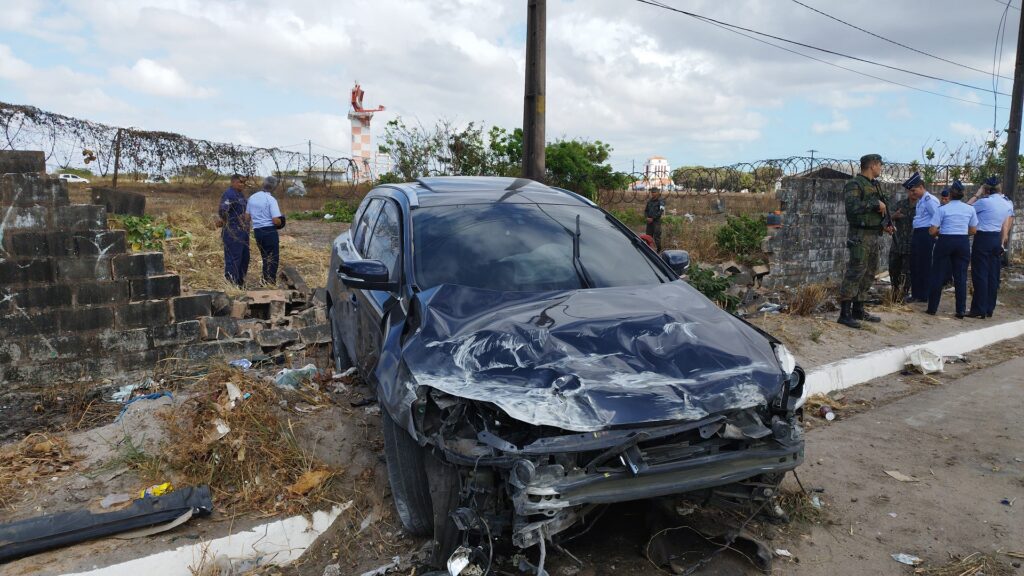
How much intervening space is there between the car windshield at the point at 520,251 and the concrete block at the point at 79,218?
3.69 meters

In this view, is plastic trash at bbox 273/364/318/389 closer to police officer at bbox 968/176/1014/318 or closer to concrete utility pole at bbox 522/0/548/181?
concrete utility pole at bbox 522/0/548/181

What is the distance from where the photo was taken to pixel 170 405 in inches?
193

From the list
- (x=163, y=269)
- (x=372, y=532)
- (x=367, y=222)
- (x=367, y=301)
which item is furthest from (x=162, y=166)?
(x=372, y=532)

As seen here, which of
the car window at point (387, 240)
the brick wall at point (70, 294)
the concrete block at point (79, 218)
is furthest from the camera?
the concrete block at point (79, 218)

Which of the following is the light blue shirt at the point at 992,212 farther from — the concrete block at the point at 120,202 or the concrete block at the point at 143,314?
the concrete block at the point at 120,202

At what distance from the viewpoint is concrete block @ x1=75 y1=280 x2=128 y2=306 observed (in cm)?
621

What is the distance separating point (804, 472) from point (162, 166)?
40.5 ft

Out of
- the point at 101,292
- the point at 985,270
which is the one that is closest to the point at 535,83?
the point at 101,292

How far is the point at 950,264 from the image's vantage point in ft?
31.4

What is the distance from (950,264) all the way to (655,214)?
204 inches

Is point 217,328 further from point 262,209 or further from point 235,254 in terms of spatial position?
point 262,209

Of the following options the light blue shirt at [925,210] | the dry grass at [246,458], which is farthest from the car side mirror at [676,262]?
the light blue shirt at [925,210]

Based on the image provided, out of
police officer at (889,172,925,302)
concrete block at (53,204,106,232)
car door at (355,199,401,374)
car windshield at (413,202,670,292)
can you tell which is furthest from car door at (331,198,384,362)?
police officer at (889,172,925,302)

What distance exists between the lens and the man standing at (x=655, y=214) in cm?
1331
